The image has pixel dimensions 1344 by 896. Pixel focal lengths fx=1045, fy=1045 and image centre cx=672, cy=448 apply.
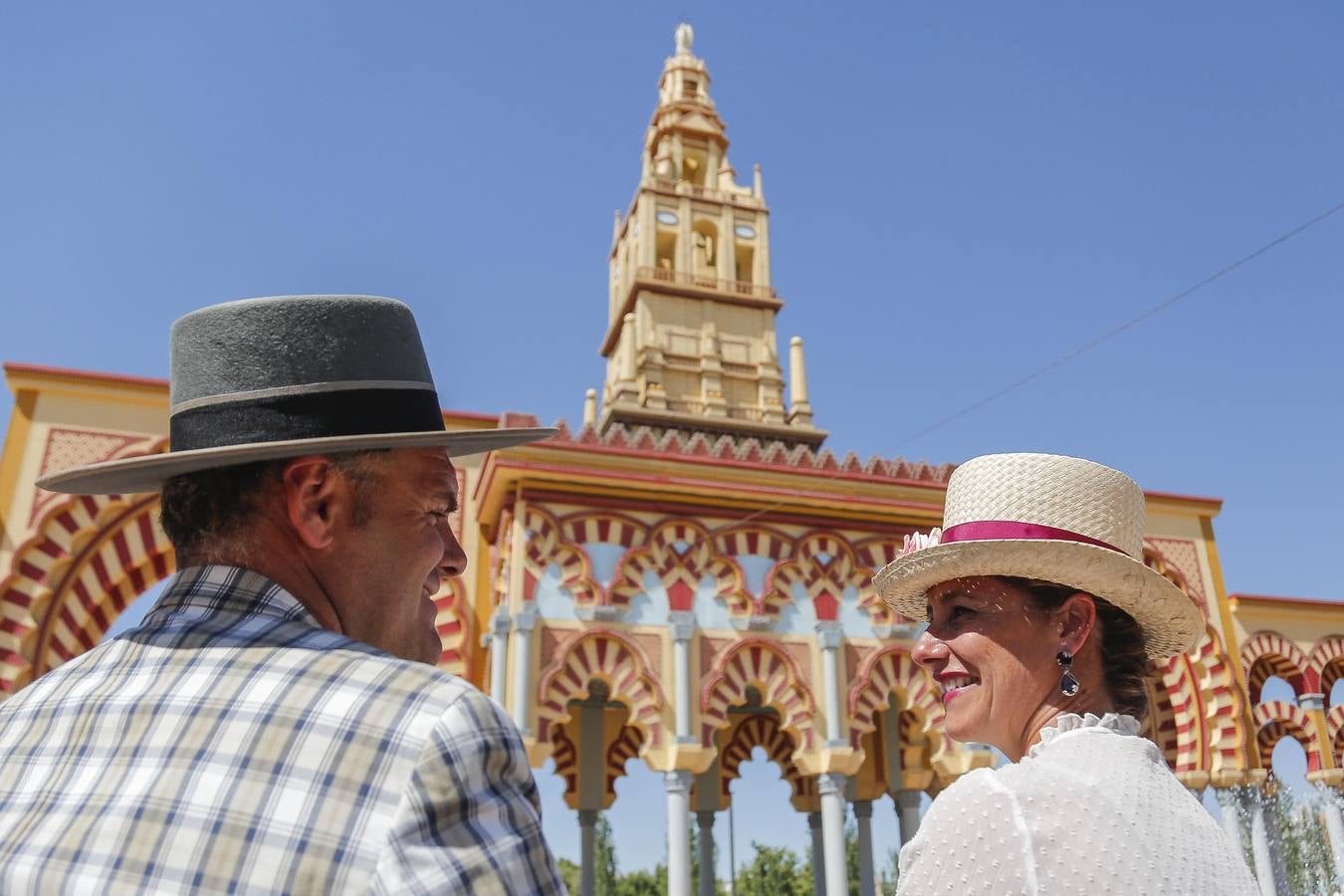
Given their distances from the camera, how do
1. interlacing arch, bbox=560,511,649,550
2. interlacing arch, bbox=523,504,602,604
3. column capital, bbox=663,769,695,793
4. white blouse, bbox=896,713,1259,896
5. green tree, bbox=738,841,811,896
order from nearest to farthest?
white blouse, bbox=896,713,1259,896 < column capital, bbox=663,769,695,793 < interlacing arch, bbox=523,504,602,604 < interlacing arch, bbox=560,511,649,550 < green tree, bbox=738,841,811,896

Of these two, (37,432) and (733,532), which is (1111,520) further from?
(37,432)

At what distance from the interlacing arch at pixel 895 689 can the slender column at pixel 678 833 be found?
6.44 feet

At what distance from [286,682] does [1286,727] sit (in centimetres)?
1668

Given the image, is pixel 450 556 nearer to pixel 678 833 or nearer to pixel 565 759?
pixel 678 833

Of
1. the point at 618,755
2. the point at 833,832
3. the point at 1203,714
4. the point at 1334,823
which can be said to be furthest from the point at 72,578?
the point at 1334,823

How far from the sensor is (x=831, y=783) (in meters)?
10.5

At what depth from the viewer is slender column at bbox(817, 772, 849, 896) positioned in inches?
404

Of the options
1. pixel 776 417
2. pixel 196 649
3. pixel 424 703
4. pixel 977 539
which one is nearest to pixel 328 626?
pixel 196 649

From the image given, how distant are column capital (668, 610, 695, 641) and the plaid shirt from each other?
31.6ft

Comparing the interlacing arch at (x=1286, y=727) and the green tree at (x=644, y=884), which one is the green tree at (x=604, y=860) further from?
the interlacing arch at (x=1286, y=727)

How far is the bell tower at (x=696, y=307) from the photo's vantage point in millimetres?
21469

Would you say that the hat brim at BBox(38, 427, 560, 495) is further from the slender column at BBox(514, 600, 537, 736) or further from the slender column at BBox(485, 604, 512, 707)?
the slender column at BBox(485, 604, 512, 707)

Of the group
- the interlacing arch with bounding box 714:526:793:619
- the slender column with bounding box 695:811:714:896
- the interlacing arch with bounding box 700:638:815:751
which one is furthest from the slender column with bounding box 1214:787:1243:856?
the slender column with bounding box 695:811:714:896

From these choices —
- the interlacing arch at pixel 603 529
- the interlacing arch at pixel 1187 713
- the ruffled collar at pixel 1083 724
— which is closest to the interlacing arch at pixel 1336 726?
the interlacing arch at pixel 1187 713
